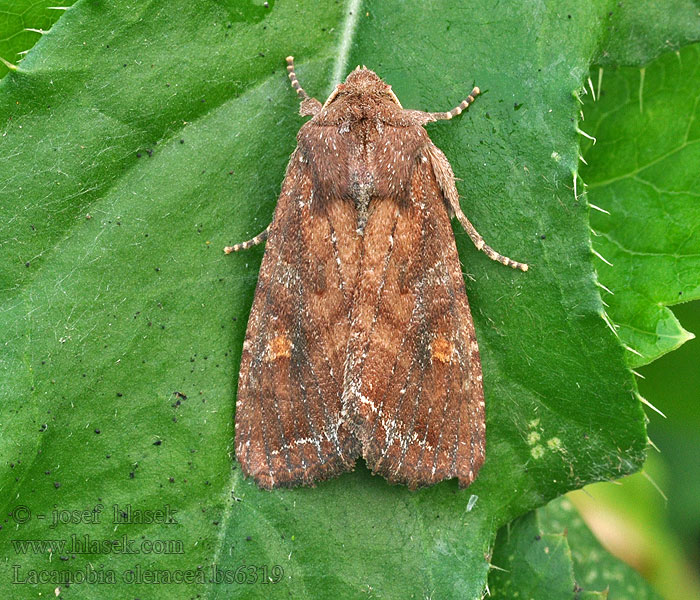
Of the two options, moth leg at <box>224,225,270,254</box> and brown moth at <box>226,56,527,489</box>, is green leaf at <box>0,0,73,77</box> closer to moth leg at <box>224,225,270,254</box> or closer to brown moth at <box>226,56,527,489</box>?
brown moth at <box>226,56,527,489</box>

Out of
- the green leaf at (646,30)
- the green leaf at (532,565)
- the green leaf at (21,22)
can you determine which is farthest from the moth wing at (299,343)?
the green leaf at (646,30)

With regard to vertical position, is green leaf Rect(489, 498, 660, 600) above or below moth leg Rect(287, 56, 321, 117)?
below

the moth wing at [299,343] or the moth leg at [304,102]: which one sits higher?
the moth leg at [304,102]

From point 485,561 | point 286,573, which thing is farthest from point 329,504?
point 485,561

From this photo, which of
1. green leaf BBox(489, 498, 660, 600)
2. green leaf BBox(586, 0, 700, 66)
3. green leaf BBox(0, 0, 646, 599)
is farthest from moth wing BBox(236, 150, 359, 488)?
green leaf BBox(586, 0, 700, 66)

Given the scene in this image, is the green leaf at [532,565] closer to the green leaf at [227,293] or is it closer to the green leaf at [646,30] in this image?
the green leaf at [227,293]
